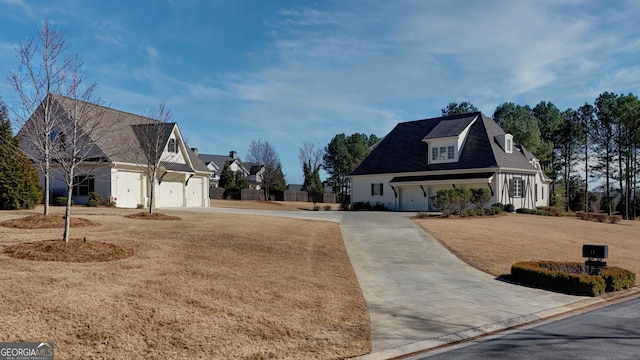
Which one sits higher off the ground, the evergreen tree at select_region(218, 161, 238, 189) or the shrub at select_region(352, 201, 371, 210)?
the evergreen tree at select_region(218, 161, 238, 189)

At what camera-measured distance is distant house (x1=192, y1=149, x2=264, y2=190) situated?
77.8 meters

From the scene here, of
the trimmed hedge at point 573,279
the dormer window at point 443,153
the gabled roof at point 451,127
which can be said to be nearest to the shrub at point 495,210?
the dormer window at point 443,153

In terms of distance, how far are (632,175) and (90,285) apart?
58579 mm

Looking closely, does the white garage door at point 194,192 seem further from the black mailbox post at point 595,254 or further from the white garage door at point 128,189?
the black mailbox post at point 595,254

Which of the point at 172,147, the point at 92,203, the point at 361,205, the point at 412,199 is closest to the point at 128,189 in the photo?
the point at 92,203

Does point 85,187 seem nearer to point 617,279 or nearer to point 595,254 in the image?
point 595,254

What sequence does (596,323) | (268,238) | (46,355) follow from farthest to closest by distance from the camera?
(268,238) < (596,323) < (46,355)

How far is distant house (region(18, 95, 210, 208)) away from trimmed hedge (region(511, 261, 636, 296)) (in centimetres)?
1951

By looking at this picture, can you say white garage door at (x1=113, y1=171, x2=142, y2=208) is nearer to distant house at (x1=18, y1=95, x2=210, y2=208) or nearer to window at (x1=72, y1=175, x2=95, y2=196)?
distant house at (x1=18, y1=95, x2=210, y2=208)

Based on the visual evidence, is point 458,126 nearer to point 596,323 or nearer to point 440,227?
point 440,227

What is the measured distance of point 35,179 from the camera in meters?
21.9

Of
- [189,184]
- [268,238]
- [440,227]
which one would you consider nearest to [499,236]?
[440,227]

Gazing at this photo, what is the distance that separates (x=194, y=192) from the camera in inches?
1480

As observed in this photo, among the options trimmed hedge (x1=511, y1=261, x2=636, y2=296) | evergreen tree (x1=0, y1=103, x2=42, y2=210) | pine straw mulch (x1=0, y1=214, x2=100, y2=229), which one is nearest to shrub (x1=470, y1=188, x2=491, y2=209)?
trimmed hedge (x1=511, y1=261, x2=636, y2=296)
